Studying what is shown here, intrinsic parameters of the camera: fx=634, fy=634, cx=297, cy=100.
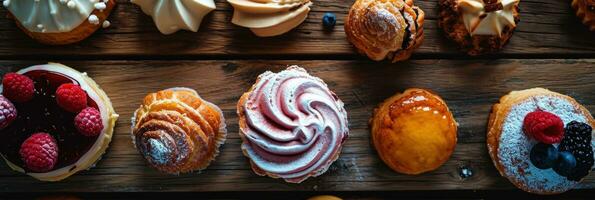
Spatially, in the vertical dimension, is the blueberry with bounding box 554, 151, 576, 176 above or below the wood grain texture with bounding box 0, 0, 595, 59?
below

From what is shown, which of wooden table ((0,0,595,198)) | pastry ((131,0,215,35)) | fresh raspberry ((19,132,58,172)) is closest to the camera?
fresh raspberry ((19,132,58,172))

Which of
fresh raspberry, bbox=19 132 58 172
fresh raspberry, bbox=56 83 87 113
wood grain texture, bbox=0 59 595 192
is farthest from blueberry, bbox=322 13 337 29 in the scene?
fresh raspberry, bbox=19 132 58 172

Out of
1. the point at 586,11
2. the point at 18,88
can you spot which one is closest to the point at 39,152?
the point at 18,88

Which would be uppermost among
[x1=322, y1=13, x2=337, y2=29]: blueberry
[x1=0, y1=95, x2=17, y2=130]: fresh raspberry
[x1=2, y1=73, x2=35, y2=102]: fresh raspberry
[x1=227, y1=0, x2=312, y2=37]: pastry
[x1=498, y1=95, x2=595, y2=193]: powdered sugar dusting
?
[x1=227, y1=0, x2=312, y2=37]: pastry

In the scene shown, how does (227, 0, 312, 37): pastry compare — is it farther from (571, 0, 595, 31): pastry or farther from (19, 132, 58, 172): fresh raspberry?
(571, 0, 595, 31): pastry

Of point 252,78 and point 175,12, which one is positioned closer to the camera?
point 175,12

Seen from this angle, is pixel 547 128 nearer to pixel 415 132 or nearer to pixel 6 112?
pixel 415 132

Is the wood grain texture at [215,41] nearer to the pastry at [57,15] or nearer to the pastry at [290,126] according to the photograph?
the pastry at [57,15]

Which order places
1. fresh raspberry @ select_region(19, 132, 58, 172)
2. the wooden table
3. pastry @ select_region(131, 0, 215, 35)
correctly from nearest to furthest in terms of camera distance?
fresh raspberry @ select_region(19, 132, 58, 172) → pastry @ select_region(131, 0, 215, 35) → the wooden table
